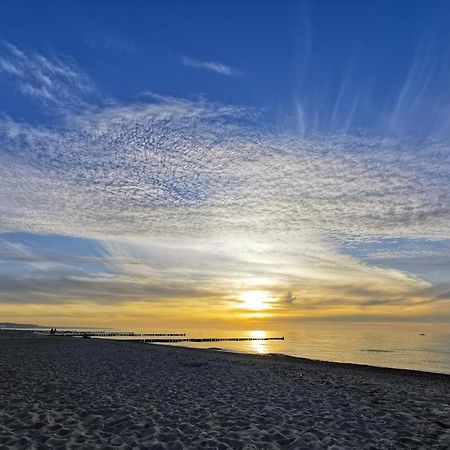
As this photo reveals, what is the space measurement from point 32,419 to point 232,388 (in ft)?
28.0

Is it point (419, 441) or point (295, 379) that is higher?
point (295, 379)

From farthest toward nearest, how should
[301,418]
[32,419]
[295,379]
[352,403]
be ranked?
[295,379] < [352,403] < [301,418] < [32,419]

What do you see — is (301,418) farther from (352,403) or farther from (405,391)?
(405,391)


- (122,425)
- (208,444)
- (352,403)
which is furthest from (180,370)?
(208,444)

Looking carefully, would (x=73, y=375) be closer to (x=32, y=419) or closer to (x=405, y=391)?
(x=32, y=419)

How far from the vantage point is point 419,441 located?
32.2ft

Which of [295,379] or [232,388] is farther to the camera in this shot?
[295,379]

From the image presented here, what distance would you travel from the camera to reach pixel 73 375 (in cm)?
1894

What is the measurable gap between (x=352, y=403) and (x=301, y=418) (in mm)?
3504

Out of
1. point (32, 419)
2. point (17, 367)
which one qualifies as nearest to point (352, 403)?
point (32, 419)

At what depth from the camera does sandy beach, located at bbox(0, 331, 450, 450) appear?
9352mm

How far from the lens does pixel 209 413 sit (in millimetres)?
12031

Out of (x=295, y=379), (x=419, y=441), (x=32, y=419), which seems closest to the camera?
(x=419, y=441)

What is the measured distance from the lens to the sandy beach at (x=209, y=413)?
9352 mm
